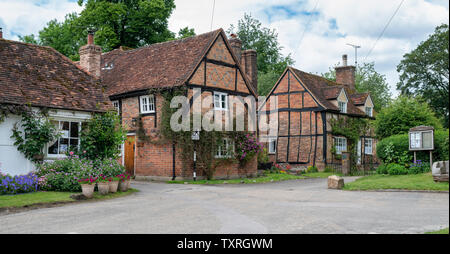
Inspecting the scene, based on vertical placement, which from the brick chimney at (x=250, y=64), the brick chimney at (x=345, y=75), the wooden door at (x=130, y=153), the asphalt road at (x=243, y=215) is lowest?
the asphalt road at (x=243, y=215)

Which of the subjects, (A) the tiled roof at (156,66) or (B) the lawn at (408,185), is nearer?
(B) the lawn at (408,185)

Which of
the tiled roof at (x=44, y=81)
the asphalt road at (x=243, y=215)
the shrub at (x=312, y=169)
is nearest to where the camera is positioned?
the asphalt road at (x=243, y=215)

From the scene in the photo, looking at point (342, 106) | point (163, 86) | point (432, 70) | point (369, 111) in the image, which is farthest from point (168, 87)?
point (369, 111)

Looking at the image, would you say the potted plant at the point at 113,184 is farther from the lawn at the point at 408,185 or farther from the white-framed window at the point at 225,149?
the lawn at the point at 408,185

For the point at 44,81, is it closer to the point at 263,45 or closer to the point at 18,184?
the point at 18,184

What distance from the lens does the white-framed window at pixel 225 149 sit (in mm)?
20922

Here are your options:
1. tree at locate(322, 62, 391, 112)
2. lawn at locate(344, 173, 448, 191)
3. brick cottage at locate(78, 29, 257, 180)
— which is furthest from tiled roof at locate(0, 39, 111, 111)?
tree at locate(322, 62, 391, 112)

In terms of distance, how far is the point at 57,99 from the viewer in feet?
48.9

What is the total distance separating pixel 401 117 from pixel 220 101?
364 inches

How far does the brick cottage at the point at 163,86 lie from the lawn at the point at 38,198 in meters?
7.09

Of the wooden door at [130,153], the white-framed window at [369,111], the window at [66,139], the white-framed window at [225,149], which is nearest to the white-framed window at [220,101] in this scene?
the white-framed window at [225,149]

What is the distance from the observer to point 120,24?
31859mm

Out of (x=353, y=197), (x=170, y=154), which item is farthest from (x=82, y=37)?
(x=353, y=197)

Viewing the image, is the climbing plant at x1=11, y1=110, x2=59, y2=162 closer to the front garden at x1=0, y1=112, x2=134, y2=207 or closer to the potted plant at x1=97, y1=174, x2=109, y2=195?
the front garden at x1=0, y1=112, x2=134, y2=207
